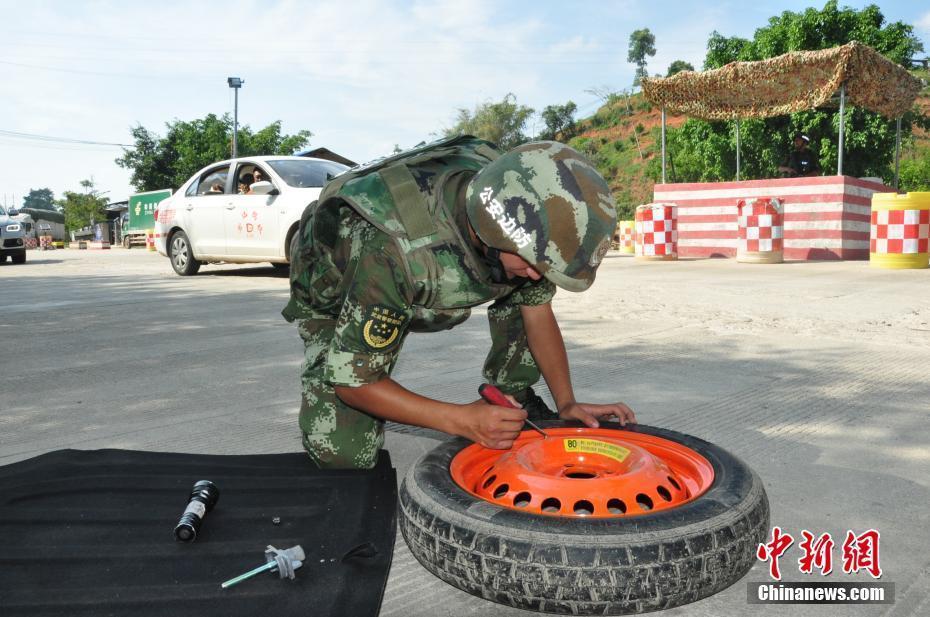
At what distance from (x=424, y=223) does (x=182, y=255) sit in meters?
8.11

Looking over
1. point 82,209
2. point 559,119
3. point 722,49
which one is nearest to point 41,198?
point 82,209

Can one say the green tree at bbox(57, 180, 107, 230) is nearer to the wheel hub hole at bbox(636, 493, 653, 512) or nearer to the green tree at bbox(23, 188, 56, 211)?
the wheel hub hole at bbox(636, 493, 653, 512)

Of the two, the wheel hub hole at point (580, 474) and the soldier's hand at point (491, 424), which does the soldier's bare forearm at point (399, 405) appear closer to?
the soldier's hand at point (491, 424)

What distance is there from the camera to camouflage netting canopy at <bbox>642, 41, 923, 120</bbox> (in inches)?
405

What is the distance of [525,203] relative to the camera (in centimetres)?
153

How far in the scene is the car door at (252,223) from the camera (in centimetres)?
772

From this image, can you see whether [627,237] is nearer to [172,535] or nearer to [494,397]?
[494,397]

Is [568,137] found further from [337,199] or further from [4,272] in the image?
[337,199]

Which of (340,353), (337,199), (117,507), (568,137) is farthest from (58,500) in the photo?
(568,137)

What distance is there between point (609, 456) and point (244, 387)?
1.90 metres

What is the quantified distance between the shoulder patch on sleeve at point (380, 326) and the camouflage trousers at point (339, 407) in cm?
53

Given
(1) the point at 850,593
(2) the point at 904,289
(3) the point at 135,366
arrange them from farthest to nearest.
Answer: (2) the point at 904,289, (3) the point at 135,366, (1) the point at 850,593

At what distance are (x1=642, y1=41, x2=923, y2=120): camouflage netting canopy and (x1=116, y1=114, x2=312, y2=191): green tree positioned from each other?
101ft

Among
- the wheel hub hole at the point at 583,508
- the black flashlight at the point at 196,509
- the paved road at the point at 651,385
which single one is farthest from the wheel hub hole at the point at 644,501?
the black flashlight at the point at 196,509
